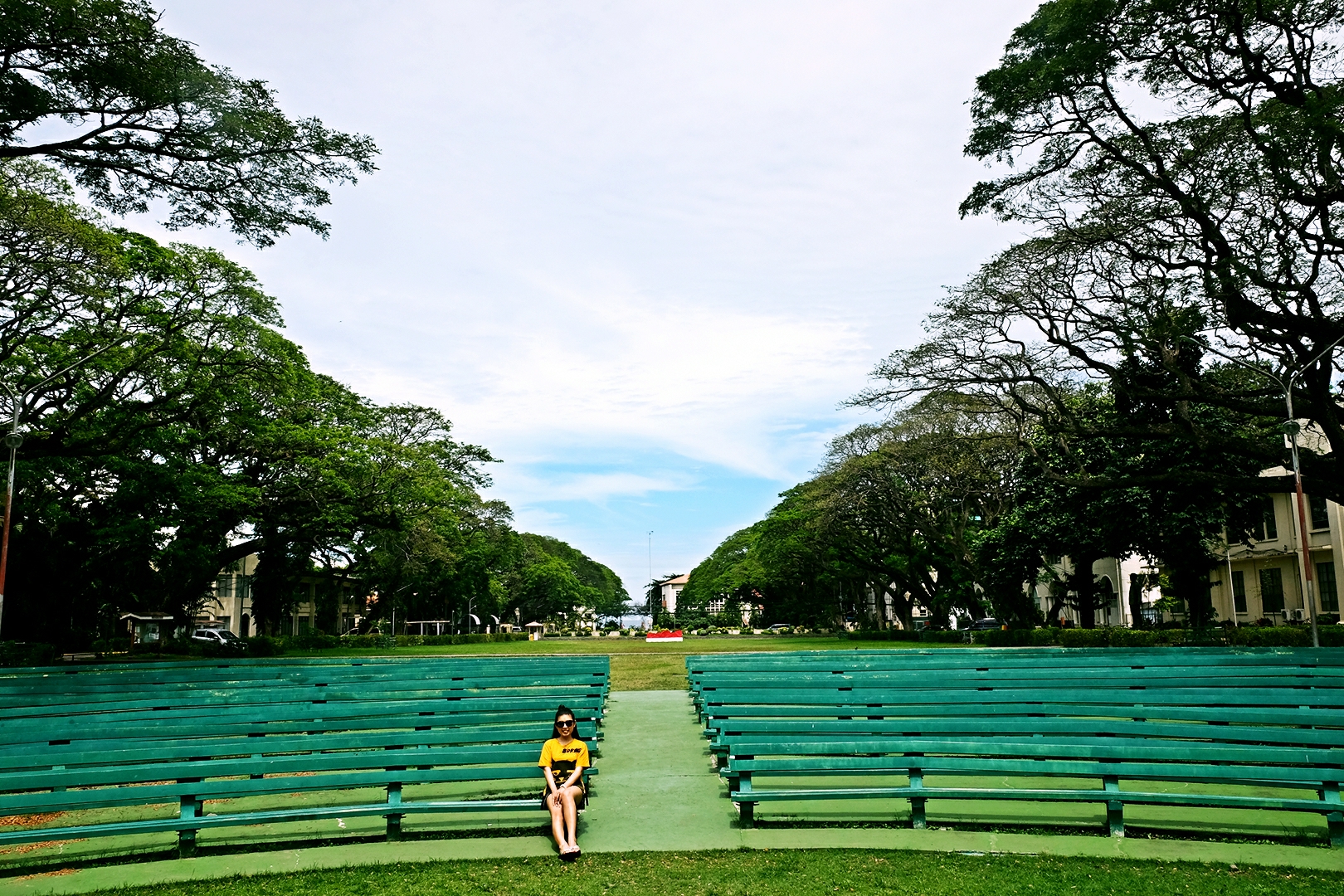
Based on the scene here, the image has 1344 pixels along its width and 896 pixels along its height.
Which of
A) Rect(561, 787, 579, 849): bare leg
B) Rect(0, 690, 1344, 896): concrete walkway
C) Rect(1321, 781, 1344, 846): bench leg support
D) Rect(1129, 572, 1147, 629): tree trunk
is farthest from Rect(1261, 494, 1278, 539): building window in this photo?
Rect(561, 787, 579, 849): bare leg

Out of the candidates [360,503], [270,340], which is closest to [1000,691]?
[270,340]

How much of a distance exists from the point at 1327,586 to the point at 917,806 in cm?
3707

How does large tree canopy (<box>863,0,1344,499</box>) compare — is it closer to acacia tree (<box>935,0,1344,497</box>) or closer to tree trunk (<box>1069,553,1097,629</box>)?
acacia tree (<box>935,0,1344,497</box>)

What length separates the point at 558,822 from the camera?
6.57 meters

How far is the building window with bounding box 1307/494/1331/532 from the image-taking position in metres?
34.2

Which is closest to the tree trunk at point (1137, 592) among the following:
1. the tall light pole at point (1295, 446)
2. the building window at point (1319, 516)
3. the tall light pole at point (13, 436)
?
the building window at point (1319, 516)

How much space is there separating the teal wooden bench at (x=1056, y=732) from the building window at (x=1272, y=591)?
33.0m

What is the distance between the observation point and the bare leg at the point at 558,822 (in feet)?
21.2

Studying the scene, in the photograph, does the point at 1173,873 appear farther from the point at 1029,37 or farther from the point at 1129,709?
the point at 1029,37

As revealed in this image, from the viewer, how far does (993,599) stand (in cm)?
3919

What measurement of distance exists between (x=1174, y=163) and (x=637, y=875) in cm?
1559

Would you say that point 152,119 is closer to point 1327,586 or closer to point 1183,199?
point 1183,199

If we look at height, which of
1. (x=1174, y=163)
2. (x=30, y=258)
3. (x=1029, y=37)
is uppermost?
(x=1029, y=37)

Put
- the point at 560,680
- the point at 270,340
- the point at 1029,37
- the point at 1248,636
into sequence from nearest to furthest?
1. the point at 560,680
2. the point at 1029,37
3. the point at 270,340
4. the point at 1248,636
